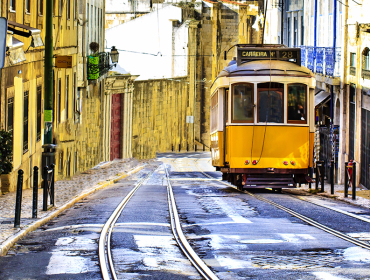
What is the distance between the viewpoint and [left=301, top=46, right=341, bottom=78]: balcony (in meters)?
27.0

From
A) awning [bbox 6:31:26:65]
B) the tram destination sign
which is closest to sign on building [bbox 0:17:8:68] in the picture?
awning [bbox 6:31:26:65]

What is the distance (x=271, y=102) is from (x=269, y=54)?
1.38 m

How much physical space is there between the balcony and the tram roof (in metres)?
8.66

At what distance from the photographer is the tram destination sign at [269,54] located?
18672 mm

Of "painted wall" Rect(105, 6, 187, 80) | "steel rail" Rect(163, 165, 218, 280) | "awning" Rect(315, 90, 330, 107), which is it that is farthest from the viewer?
"painted wall" Rect(105, 6, 187, 80)

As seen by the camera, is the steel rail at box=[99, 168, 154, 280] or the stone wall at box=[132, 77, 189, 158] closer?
the steel rail at box=[99, 168, 154, 280]

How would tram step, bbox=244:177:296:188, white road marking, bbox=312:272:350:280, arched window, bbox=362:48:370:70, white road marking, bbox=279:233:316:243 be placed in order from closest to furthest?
white road marking, bbox=312:272:350:280 < white road marking, bbox=279:233:316:243 < tram step, bbox=244:177:296:188 < arched window, bbox=362:48:370:70

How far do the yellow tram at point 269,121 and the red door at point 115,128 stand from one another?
22795 millimetres

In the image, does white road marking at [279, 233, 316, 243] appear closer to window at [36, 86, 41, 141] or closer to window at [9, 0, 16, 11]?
window at [9, 0, 16, 11]

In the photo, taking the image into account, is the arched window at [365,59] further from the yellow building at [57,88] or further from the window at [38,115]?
the window at [38,115]

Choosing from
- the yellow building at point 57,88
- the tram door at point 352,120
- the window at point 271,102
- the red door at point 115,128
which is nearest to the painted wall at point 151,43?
the red door at point 115,128

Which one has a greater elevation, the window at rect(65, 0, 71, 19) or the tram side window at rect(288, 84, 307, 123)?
the window at rect(65, 0, 71, 19)

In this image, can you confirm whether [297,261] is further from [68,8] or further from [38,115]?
[68,8]

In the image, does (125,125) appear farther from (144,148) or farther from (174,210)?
(174,210)
